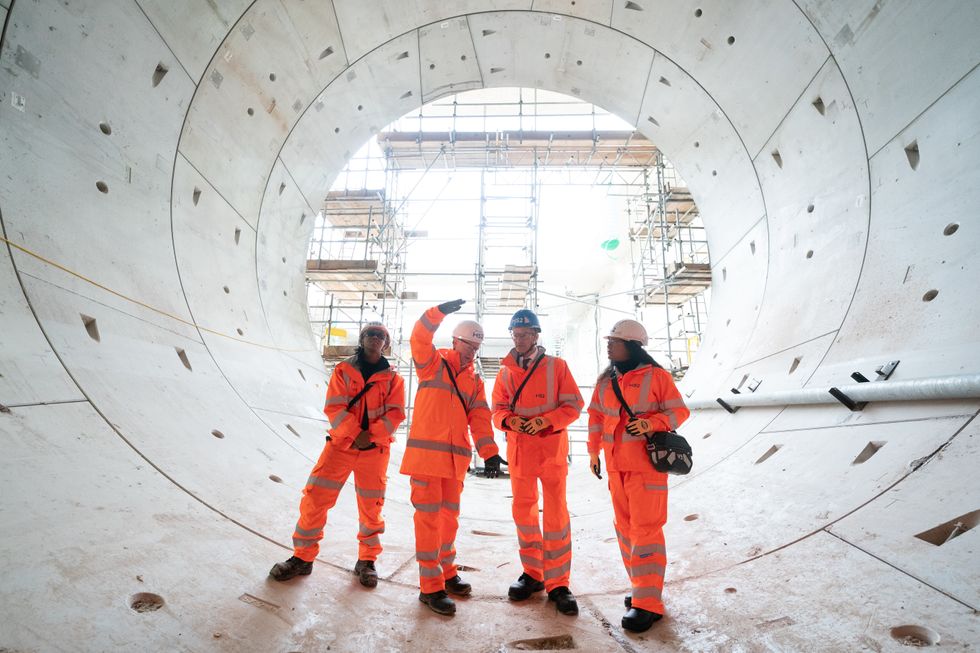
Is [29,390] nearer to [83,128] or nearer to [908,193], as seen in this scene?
[83,128]

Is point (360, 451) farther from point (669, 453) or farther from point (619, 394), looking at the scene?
point (669, 453)

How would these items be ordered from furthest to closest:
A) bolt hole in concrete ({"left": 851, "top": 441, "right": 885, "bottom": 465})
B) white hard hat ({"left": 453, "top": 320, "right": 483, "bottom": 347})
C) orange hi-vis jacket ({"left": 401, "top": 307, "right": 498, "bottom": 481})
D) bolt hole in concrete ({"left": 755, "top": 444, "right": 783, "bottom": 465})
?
bolt hole in concrete ({"left": 755, "top": 444, "right": 783, "bottom": 465})
white hard hat ({"left": 453, "top": 320, "right": 483, "bottom": 347})
bolt hole in concrete ({"left": 851, "top": 441, "right": 885, "bottom": 465})
orange hi-vis jacket ({"left": 401, "top": 307, "right": 498, "bottom": 481})

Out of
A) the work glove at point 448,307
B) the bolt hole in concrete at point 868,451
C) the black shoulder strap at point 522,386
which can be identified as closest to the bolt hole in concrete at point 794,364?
the bolt hole in concrete at point 868,451

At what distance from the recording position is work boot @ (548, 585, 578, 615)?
2.43m

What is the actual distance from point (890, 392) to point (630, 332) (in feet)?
5.01

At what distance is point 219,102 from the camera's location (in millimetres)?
4578

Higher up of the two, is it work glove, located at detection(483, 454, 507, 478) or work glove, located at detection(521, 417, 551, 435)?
work glove, located at detection(521, 417, 551, 435)

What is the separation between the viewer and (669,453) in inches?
94.4

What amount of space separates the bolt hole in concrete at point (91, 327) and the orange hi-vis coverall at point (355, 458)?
5.14ft

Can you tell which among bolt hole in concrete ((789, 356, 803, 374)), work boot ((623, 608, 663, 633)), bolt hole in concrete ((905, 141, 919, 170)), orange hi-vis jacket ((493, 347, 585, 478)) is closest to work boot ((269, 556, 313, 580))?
orange hi-vis jacket ((493, 347, 585, 478))

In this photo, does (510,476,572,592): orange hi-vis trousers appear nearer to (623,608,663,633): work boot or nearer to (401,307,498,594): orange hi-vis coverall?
(401,307,498,594): orange hi-vis coverall

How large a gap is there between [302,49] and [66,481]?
14.9 ft

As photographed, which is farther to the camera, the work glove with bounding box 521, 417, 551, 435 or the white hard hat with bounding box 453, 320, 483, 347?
the white hard hat with bounding box 453, 320, 483, 347

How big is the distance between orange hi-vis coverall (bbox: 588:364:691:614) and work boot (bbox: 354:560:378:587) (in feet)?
4.35
